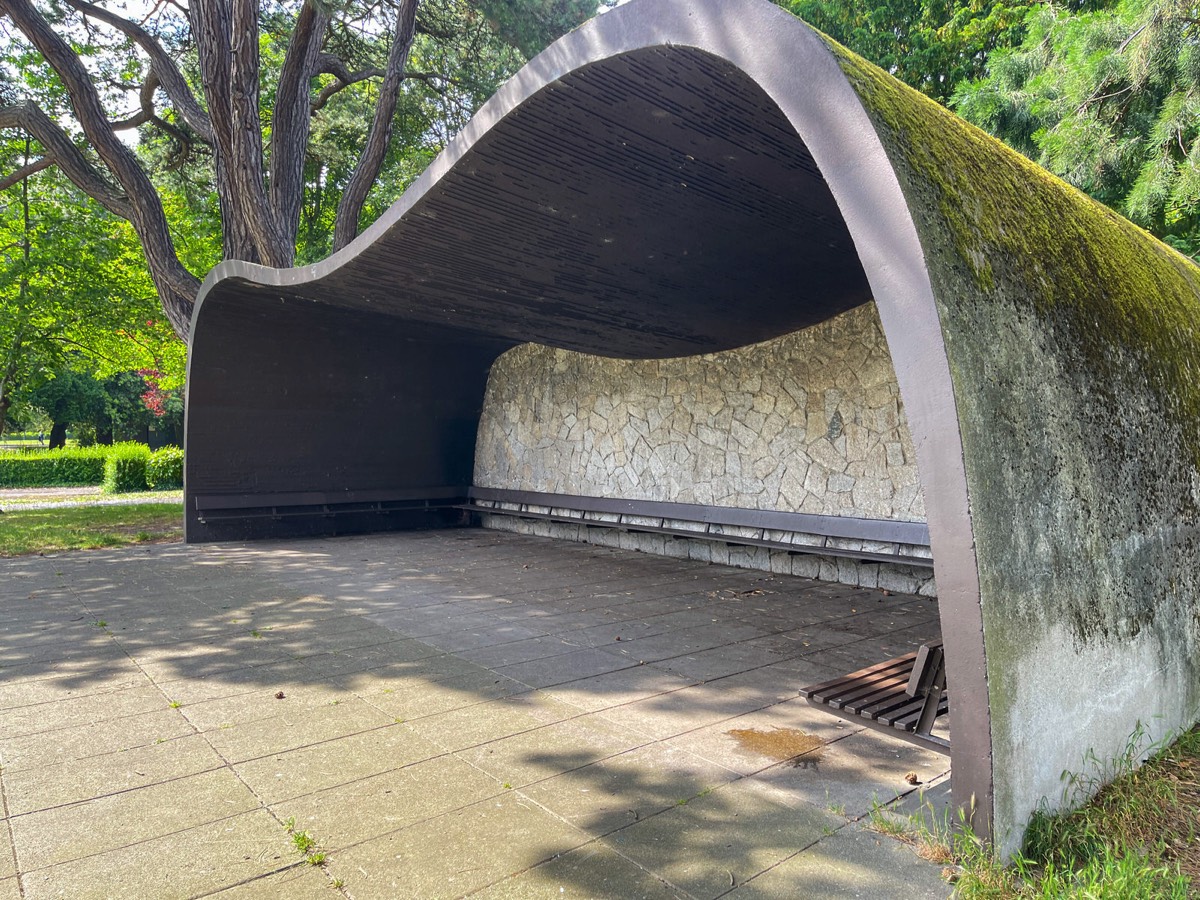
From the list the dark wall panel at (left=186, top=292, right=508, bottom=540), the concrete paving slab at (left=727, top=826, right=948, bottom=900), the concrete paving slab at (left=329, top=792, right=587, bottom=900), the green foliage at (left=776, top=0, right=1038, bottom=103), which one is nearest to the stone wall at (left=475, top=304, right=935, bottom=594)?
the dark wall panel at (left=186, top=292, right=508, bottom=540)

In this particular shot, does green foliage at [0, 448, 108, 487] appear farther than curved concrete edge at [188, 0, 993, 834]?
Yes

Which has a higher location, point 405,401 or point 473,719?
point 405,401

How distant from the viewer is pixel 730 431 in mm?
8141

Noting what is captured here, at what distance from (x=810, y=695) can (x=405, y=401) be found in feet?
26.3

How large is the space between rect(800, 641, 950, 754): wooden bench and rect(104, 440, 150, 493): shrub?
71.1ft

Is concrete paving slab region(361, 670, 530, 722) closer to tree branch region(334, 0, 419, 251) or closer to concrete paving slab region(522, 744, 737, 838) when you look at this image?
concrete paving slab region(522, 744, 737, 838)

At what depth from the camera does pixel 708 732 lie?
11.6ft

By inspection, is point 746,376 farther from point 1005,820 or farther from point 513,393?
point 1005,820

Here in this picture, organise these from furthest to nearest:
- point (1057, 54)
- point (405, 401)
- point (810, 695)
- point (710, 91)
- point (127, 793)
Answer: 1. point (405, 401)
2. point (1057, 54)
3. point (810, 695)
4. point (710, 91)
5. point (127, 793)

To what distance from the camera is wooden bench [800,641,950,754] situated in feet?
10.7

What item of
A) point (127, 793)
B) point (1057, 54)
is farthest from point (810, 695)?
point (1057, 54)

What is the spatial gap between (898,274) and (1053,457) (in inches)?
33.7

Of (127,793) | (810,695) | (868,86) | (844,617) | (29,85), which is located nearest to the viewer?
(868,86)

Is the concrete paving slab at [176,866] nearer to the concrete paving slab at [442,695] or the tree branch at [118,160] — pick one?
the concrete paving slab at [442,695]
